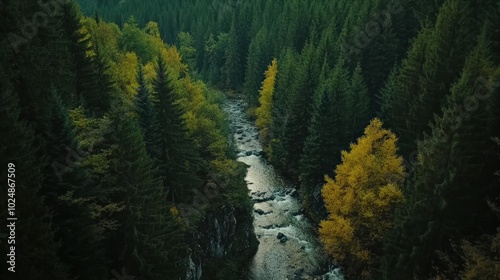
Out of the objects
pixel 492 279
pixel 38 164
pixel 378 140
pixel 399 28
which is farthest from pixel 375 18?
pixel 38 164

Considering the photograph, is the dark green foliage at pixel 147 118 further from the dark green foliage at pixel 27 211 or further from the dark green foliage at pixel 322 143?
the dark green foliage at pixel 322 143

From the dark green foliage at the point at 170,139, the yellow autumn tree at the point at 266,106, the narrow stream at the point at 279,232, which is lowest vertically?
the narrow stream at the point at 279,232

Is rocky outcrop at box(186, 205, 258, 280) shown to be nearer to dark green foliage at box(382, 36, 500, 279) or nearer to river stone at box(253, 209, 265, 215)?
river stone at box(253, 209, 265, 215)

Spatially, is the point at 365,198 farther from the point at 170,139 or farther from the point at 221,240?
the point at 170,139

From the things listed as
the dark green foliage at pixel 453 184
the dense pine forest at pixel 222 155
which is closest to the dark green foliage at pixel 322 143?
the dense pine forest at pixel 222 155

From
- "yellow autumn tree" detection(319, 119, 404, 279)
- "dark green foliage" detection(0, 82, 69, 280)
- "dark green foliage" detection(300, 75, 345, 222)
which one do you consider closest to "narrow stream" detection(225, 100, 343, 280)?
"dark green foliage" detection(300, 75, 345, 222)

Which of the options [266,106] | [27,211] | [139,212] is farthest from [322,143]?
[27,211]

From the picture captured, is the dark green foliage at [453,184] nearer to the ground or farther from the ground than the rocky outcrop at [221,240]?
farther from the ground

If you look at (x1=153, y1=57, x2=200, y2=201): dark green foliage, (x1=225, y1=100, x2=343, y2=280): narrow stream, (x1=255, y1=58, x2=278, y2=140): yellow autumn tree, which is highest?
(x1=255, y1=58, x2=278, y2=140): yellow autumn tree
